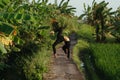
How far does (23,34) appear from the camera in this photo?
14844 millimetres

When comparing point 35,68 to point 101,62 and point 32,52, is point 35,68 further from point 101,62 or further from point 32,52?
point 101,62

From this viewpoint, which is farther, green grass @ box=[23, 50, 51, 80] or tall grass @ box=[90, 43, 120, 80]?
green grass @ box=[23, 50, 51, 80]

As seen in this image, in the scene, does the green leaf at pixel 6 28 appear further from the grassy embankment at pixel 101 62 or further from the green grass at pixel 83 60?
the green grass at pixel 83 60

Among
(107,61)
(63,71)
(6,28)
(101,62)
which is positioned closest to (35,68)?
(63,71)

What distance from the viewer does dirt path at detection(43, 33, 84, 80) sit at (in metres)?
12.7

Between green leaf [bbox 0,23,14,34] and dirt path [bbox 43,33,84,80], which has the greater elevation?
green leaf [bbox 0,23,14,34]

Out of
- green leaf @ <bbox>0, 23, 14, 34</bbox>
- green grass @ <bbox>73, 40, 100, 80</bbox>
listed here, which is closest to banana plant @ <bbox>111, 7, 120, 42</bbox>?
green grass @ <bbox>73, 40, 100, 80</bbox>

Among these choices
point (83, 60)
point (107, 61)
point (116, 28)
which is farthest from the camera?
point (116, 28)

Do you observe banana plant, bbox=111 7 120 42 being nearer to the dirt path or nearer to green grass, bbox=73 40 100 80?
green grass, bbox=73 40 100 80

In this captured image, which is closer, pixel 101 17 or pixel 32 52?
pixel 32 52

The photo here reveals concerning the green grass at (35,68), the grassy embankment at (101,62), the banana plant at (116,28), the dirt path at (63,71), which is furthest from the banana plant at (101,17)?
the green grass at (35,68)

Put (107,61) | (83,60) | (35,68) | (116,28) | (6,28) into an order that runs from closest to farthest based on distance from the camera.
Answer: (6,28), (35,68), (107,61), (83,60), (116,28)

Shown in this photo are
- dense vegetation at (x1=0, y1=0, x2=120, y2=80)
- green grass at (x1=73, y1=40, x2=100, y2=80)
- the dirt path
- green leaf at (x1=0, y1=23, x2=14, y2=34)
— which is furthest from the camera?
green grass at (x1=73, y1=40, x2=100, y2=80)

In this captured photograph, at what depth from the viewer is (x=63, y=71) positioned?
1355 centimetres
